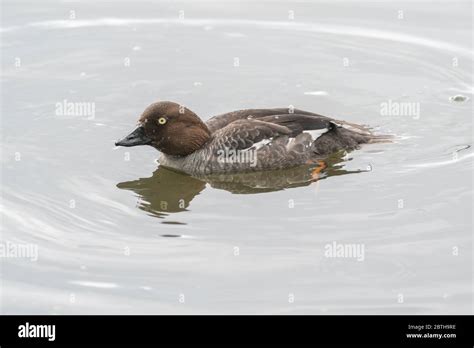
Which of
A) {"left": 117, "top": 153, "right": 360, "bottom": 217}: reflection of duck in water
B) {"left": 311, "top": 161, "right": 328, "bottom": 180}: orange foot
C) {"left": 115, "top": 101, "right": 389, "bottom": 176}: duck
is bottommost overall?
{"left": 117, "top": 153, "right": 360, "bottom": 217}: reflection of duck in water

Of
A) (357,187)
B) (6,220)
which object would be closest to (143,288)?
(6,220)

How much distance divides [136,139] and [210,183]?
1286 millimetres

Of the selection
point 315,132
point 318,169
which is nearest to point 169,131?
point 315,132

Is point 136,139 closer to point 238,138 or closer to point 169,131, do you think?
point 169,131

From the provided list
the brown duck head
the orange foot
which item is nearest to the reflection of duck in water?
the orange foot

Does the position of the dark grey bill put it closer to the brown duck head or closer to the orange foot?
the brown duck head

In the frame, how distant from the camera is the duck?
13281 millimetres

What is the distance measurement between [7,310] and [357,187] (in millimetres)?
5257

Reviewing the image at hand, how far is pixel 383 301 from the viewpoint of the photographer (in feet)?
32.4

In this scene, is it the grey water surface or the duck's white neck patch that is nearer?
the grey water surface

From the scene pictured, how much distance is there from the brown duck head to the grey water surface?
442 millimetres

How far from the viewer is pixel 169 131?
1348 cm

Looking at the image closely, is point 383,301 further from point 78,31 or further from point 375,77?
point 78,31

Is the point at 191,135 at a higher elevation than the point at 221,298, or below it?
higher
